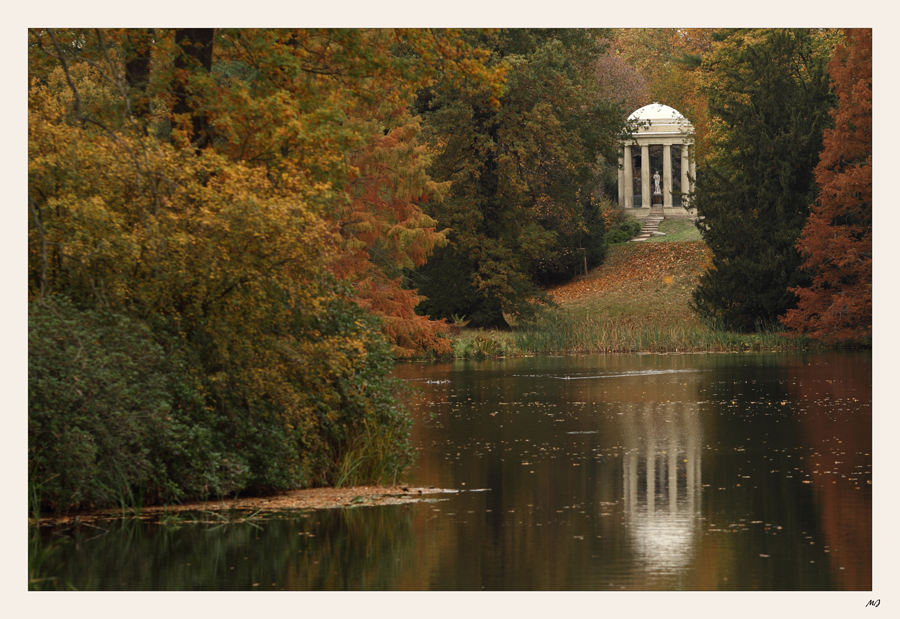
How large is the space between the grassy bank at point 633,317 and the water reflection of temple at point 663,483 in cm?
1497

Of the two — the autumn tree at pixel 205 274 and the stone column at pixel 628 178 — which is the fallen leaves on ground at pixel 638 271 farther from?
the autumn tree at pixel 205 274

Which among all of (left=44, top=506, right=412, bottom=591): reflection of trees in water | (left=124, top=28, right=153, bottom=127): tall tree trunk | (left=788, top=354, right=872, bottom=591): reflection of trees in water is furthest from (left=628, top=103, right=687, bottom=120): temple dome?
(left=44, top=506, right=412, bottom=591): reflection of trees in water

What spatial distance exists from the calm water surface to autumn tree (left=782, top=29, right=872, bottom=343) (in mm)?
12709

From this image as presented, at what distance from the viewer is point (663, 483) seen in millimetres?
11500

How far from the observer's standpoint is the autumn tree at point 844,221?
28.7 m

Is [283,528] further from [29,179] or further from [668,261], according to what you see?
[668,261]

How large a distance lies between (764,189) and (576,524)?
26.8 metres

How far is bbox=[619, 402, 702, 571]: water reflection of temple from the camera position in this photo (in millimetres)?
8562

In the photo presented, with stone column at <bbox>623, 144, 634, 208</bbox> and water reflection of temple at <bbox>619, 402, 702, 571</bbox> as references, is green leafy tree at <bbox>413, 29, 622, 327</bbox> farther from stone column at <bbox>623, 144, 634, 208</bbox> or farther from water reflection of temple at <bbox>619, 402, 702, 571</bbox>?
water reflection of temple at <bbox>619, 402, 702, 571</bbox>

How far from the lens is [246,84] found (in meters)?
11.6

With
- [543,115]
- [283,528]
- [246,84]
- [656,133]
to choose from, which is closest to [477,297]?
[543,115]

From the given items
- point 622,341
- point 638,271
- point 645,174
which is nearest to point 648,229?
point 645,174

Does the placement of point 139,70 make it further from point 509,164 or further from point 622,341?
point 509,164

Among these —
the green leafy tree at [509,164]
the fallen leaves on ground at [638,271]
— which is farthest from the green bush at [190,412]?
the fallen leaves on ground at [638,271]
